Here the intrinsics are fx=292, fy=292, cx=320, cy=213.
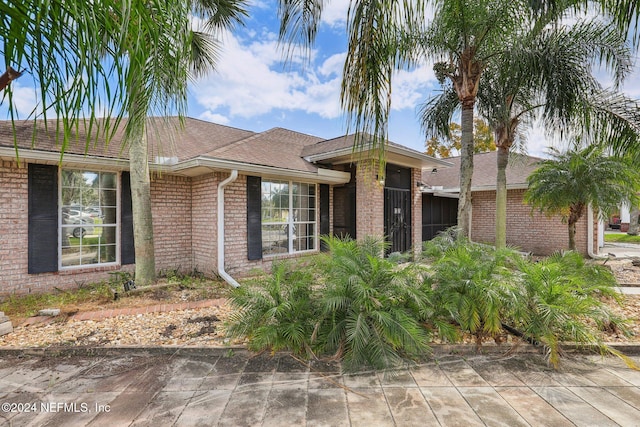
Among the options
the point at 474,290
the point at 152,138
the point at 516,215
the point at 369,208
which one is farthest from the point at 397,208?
the point at 152,138

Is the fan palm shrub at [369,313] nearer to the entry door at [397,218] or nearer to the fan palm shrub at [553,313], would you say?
the fan palm shrub at [553,313]

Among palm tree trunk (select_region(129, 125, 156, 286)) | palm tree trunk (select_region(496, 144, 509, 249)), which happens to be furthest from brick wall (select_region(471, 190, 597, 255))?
palm tree trunk (select_region(129, 125, 156, 286))

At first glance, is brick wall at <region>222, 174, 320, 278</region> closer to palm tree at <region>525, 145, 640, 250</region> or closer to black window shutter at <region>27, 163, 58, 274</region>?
black window shutter at <region>27, 163, 58, 274</region>

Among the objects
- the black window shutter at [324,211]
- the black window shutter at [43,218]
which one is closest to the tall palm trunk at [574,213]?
the black window shutter at [324,211]

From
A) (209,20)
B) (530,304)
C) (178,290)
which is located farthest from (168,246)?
(530,304)

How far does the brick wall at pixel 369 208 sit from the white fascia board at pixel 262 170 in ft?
2.09

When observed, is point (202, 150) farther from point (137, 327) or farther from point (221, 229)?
point (137, 327)

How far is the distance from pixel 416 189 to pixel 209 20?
283 inches

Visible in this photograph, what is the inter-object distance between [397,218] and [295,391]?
7016 mm

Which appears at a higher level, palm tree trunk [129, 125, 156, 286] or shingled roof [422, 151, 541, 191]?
shingled roof [422, 151, 541, 191]

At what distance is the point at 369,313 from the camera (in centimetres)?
301

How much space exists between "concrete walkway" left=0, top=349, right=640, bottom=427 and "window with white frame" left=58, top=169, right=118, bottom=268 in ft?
10.8

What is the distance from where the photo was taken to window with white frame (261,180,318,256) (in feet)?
24.4

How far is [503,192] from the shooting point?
316 inches
